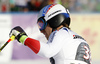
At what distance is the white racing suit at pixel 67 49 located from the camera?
370 centimetres

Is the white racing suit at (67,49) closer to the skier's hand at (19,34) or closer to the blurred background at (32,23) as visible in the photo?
the skier's hand at (19,34)

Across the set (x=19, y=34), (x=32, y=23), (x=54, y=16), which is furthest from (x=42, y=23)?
(x=32, y=23)

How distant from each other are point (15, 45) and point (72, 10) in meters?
2.29

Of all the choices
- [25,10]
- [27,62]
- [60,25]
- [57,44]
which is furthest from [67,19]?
[25,10]

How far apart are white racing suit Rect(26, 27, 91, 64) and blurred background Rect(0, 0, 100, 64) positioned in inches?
203

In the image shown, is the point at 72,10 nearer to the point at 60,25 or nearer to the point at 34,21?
the point at 34,21

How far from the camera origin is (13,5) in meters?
9.84

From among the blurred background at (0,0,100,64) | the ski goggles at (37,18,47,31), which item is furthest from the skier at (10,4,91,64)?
the blurred background at (0,0,100,64)

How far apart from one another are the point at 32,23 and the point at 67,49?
575 cm

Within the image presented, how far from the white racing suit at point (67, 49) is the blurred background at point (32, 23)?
5153 millimetres

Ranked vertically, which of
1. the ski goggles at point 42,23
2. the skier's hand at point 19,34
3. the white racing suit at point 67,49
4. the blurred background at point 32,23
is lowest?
the white racing suit at point 67,49

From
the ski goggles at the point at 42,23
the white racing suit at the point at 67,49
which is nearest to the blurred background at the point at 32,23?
the ski goggles at the point at 42,23

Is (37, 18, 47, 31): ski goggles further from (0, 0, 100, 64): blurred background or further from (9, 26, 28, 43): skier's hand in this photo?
(0, 0, 100, 64): blurred background

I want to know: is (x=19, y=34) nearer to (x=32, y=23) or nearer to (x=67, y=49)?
(x=67, y=49)
